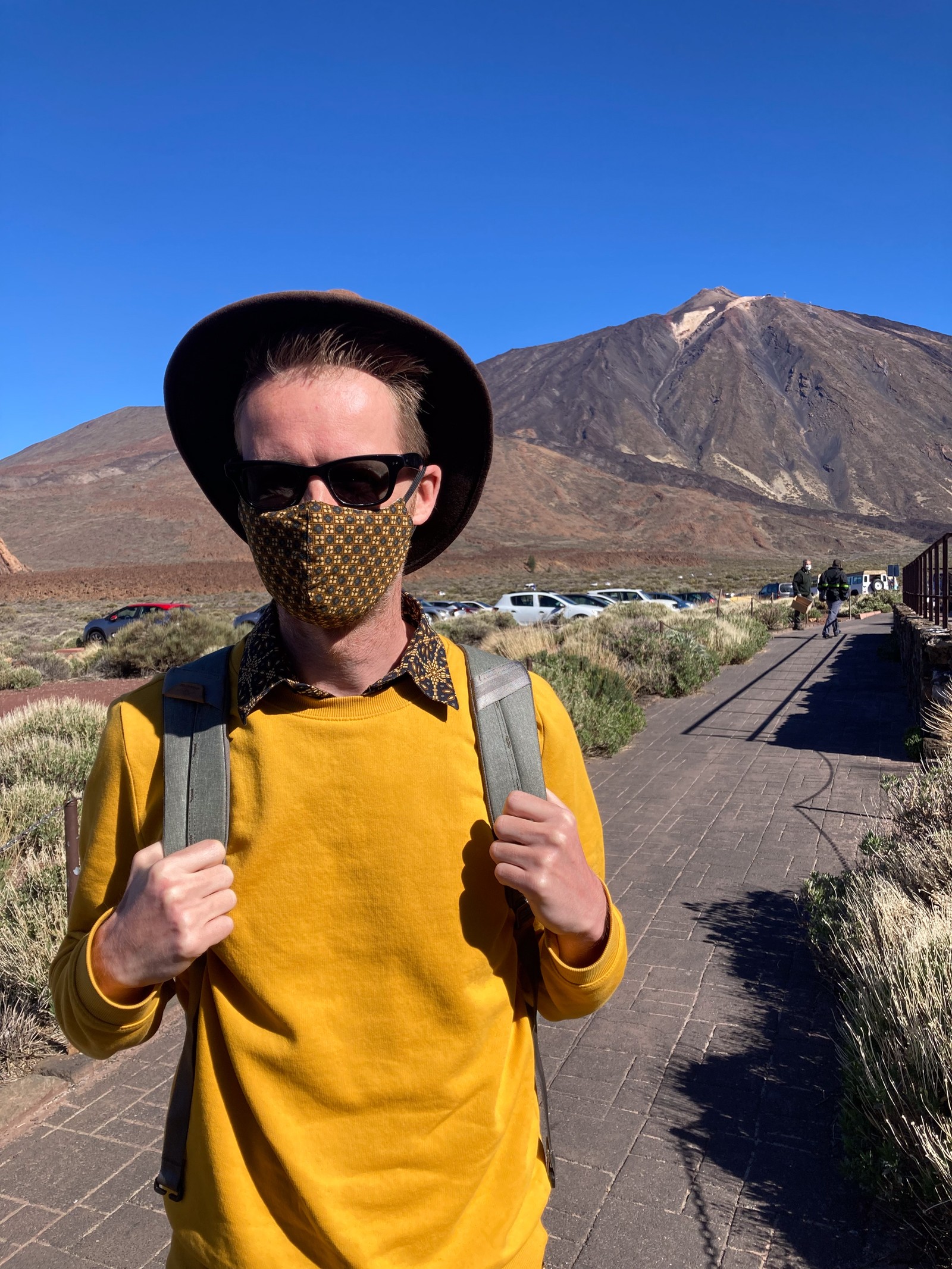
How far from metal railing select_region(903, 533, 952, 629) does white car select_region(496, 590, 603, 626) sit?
10120 mm

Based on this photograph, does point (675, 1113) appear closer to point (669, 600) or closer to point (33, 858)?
point (33, 858)

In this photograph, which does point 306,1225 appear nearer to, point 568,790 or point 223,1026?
point 223,1026

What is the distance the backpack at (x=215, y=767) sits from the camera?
1.25 metres

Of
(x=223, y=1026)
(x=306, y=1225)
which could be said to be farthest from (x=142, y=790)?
(x=306, y=1225)

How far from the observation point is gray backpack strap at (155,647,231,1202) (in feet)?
4.06

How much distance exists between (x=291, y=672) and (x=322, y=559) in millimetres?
181

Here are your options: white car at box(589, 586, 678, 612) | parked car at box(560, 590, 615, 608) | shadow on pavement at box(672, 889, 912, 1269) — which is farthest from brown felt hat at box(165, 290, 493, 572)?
white car at box(589, 586, 678, 612)

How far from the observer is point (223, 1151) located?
1.23 meters

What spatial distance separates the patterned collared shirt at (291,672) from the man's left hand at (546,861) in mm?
211

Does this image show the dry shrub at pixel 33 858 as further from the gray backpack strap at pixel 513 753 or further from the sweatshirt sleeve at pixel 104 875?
the gray backpack strap at pixel 513 753

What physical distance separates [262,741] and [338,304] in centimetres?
65

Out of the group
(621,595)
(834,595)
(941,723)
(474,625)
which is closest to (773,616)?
(834,595)

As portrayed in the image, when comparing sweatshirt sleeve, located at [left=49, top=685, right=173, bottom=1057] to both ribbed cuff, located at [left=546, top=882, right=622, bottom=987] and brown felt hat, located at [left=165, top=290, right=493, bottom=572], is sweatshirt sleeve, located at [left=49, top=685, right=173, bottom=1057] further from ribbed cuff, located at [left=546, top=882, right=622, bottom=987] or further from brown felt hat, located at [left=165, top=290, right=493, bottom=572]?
ribbed cuff, located at [left=546, top=882, right=622, bottom=987]

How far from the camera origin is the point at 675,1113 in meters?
3.51
